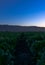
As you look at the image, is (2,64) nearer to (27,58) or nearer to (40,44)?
(27,58)

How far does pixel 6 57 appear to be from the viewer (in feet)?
48.0

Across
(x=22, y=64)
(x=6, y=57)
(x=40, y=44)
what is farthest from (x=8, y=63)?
(x=40, y=44)

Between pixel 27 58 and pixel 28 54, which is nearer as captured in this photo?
pixel 27 58

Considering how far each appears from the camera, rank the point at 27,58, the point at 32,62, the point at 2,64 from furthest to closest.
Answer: the point at 27,58 < the point at 32,62 < the point at 2,64

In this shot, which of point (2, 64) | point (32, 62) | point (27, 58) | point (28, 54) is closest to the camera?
point (2, 64)

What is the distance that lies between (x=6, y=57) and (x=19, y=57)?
3.95m

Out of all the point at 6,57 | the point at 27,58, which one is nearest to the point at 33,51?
the point at 27,58

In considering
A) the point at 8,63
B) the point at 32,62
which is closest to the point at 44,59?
the point at 8,63

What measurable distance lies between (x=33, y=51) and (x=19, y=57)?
3.46 feet

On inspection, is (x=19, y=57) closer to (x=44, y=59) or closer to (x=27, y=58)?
(x=27, y=58)

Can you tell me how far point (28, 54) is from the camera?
19906 millimetres

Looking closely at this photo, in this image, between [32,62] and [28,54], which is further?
[28,54]

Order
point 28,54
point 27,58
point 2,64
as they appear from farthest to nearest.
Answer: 1. point 28,54
2. point 27,58
3. point 2,64

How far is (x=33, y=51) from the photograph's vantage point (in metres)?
18.7
